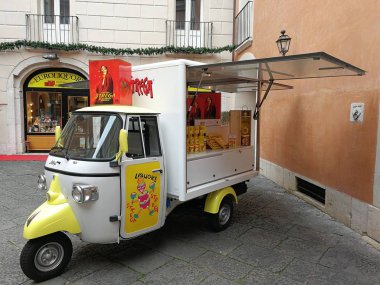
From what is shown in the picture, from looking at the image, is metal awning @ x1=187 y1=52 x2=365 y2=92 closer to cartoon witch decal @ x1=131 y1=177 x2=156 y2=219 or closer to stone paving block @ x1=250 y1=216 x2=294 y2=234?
cartoon witch decal @ x1=131 y1=177 x2=156 y2=219

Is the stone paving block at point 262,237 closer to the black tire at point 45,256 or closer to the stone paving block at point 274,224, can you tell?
the stone paving block at point 274,224

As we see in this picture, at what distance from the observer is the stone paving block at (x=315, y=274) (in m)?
3.59

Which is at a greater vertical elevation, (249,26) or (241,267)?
(249,26)

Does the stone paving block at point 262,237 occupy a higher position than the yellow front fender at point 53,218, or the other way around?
the yellow front fender at point 53,218

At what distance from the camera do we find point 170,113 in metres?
4.22

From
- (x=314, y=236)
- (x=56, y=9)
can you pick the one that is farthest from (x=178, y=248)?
(x=56, y=9)

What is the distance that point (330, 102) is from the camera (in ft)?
18.7

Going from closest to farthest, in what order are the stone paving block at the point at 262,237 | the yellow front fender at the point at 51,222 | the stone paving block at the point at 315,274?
the yellow front fender at the point at 51,222, the stone paving block at the point at 315,274, the stone paving block at the point at 262,237

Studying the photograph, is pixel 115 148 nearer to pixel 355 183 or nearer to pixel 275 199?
pixel 355 183

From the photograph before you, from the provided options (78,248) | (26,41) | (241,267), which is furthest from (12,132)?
(241,267)

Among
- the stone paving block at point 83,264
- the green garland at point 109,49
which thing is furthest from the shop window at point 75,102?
the stone paving block at point 83,264

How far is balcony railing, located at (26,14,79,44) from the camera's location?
11.5 metres

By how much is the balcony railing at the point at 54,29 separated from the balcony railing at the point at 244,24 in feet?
19.5

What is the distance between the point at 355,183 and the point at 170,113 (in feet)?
10.4
